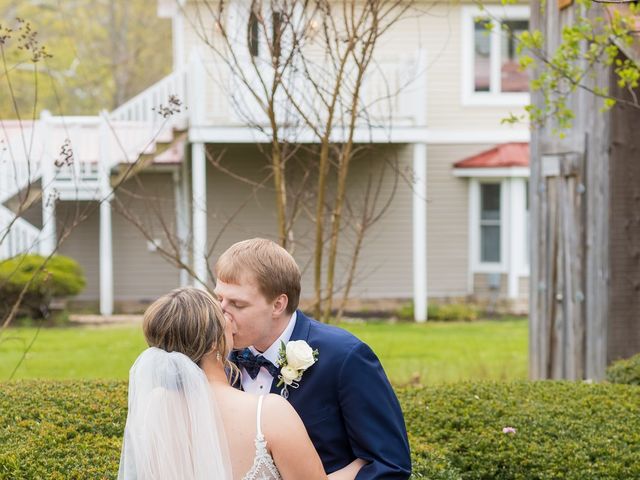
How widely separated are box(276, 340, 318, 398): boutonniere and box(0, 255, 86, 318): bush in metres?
13.5

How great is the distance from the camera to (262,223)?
67.2 feet

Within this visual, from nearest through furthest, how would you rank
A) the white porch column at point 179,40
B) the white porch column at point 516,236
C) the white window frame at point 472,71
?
the white porch column at point 179,40, the white porch column at point 516,236, the white window frame at point 472,71

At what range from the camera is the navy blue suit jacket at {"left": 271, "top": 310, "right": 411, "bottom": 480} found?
3348mm

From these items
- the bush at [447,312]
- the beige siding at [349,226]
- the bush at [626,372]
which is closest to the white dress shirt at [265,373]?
the bush at [626,372]

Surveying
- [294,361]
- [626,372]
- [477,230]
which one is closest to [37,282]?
[477,230]

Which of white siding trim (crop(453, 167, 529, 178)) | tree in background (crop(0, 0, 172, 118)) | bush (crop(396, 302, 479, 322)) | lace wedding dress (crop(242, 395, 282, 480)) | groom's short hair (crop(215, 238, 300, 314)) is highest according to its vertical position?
tree in background (crop(0, 0, 172, 118))

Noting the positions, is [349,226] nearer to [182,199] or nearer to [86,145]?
[182,199]

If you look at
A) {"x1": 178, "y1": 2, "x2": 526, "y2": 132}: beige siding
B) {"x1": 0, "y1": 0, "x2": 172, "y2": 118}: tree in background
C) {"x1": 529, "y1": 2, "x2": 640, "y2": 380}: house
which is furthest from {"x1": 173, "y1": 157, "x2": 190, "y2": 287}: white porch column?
{"x1": 0, "y1": 0, "x2": 172, "y2": 118}: tree in background

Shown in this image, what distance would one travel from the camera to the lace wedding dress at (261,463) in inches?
125

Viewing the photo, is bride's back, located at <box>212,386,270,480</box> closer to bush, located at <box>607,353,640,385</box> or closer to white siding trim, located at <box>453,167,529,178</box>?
bush, located at <box>607,353,640,385</box>

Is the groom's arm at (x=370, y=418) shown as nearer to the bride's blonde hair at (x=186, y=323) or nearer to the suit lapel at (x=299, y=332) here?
the suit lapel at (x=299, y=332)

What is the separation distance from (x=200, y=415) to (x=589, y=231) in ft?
23.3

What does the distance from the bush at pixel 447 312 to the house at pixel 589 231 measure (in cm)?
903

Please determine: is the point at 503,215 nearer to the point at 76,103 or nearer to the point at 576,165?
the point at 576,165
